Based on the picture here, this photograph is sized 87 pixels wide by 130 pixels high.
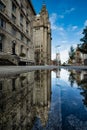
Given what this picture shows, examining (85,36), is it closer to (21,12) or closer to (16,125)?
(21,12)

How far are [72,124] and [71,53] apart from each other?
112 meters

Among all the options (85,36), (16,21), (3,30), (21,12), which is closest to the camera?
(3,30)

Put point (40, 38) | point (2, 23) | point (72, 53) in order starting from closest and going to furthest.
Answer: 1. point (2, 23)
2. point (40, 38)
3. point (72, 53)

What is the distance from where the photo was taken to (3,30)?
1186 inches

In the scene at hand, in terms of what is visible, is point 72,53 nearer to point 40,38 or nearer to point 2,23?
point 40,38

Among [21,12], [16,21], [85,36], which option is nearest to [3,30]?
[16,21]

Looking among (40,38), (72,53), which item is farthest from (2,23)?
(72,53)

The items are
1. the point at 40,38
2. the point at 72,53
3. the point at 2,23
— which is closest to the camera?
the point at 2,23

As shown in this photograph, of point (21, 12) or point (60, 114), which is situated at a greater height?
point (21, 12)

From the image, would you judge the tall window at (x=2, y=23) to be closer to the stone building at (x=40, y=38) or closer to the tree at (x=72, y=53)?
the stone building at (x=40, y=38)

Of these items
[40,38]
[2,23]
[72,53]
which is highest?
[40,38]

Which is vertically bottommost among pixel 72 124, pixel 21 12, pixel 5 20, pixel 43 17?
pixel 72 124

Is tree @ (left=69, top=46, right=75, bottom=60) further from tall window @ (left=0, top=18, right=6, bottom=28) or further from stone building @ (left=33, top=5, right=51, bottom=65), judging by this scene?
tall window @ (left=0, top=18, right=6, bottom=28)

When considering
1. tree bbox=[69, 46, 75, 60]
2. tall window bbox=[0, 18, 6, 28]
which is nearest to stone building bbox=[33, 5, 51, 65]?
tree bbox=[69, 46, 75, 60]
